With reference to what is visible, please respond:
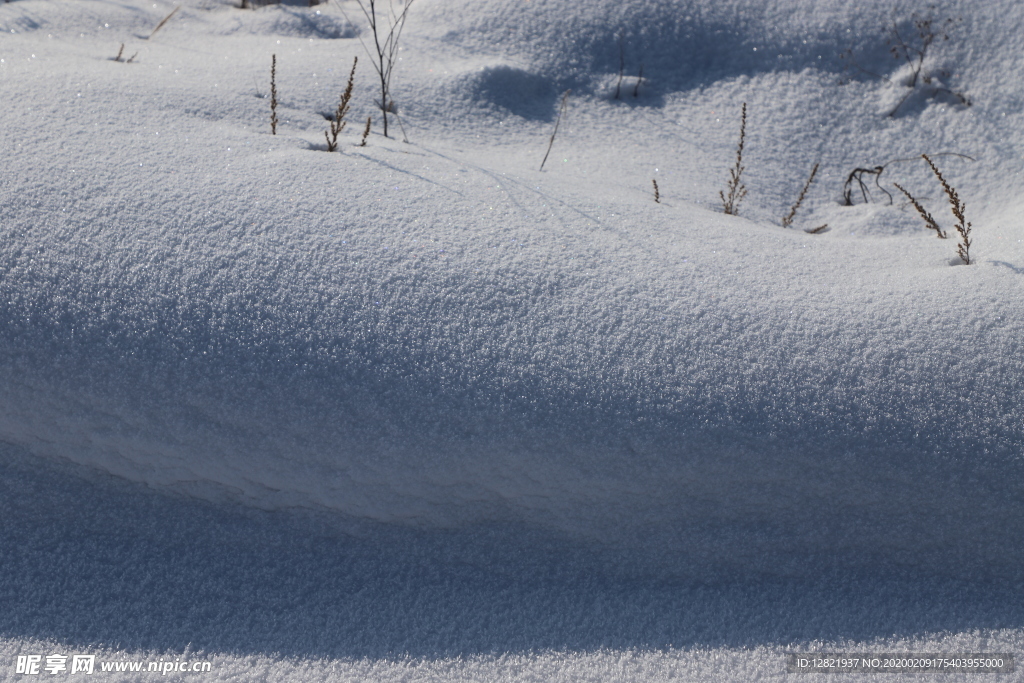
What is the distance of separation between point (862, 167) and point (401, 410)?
185cm

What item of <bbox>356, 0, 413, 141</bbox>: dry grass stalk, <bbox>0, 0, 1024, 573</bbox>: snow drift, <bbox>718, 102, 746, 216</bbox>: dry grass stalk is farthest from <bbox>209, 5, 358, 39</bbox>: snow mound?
<bbox>718, 102, 746, 216</bbox>: dry grass stalk

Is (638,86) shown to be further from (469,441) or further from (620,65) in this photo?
(469,441)

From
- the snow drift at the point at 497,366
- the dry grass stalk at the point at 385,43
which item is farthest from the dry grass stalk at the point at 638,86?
the snow drift at the point at 497,366

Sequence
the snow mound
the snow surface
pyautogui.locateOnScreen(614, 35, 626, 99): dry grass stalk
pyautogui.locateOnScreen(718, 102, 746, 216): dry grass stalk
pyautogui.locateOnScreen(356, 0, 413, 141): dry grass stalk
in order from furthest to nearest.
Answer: the snow mound, pyautogui.locateOnScreen(614, 35, 626, 99): dry grass stalk, pyautogui.locateOnScreen(356, 0, 413, 141): dry grass stalk, pyautogui.locateOnScreen(718, 102, 746, 216): dry grass stalk, the snow surface

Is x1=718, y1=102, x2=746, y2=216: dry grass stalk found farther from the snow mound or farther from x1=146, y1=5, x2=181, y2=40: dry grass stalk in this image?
x1=146, y1=5, x2=181, y2=40: dry grass stalk

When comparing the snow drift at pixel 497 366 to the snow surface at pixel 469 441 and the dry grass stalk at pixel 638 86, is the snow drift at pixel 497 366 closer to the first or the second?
the snow surface at pixel 469 441

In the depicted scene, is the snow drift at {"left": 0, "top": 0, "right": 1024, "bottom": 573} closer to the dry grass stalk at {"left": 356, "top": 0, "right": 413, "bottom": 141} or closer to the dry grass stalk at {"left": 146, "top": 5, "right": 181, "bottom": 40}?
the dry grass stalk at {"left": 356, "top": 0, "right": 413, "bottom": 141}

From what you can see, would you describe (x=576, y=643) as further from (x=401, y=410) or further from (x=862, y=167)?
(x=862, y=167)

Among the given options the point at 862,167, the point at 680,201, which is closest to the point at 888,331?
the point at 680,201

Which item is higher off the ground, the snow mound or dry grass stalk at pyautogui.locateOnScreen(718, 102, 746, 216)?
the snow mound

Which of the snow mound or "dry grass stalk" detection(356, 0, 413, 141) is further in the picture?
the snow mound

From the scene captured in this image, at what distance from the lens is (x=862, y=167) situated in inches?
90.5

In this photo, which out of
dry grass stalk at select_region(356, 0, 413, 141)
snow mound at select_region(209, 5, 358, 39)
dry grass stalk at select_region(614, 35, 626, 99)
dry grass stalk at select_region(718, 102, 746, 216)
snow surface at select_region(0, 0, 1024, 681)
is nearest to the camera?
snow surface at select_region(0, 0, 1024, 681)

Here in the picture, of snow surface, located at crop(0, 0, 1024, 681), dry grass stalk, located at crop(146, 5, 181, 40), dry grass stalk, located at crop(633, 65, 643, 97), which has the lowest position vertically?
snow surface, located at crop(0, 0, 1024, 681)
